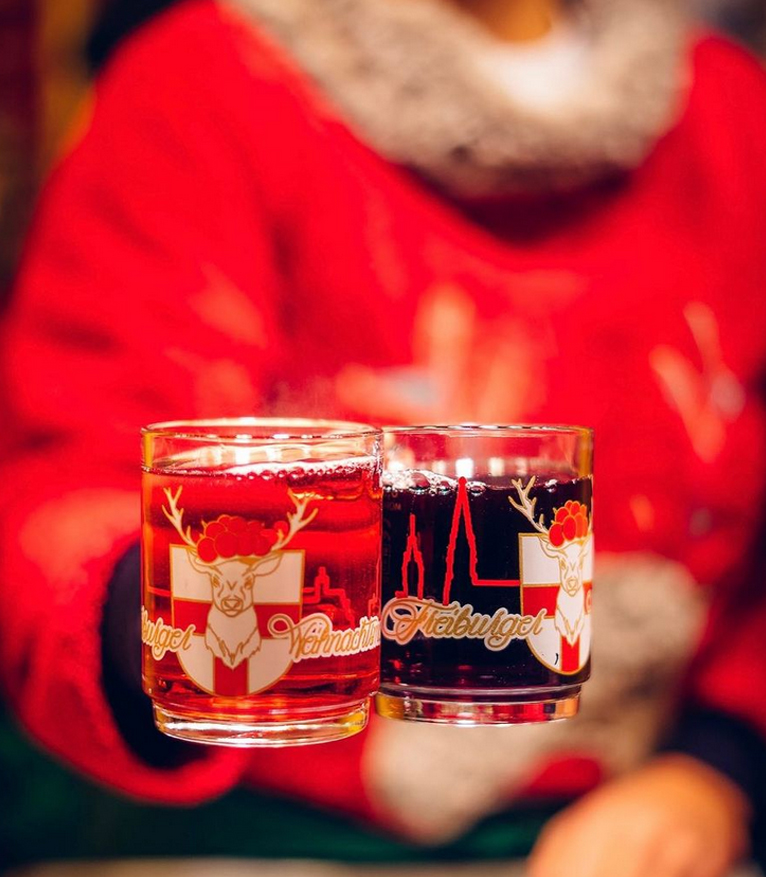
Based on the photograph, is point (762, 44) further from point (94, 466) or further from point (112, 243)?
point (94, 466)

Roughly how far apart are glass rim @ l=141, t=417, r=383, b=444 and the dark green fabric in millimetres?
572

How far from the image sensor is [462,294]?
95cm

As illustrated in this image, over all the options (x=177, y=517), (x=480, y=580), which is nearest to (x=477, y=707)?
(x=480, y=580)

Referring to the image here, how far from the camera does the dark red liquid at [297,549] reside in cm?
50

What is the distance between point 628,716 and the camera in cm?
106

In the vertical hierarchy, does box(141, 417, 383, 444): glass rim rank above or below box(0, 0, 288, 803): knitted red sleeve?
below

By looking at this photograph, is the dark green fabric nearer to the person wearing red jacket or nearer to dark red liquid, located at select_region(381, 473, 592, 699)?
the person wearing red jacket

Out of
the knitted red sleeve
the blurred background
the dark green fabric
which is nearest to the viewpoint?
the knitted red sleeve

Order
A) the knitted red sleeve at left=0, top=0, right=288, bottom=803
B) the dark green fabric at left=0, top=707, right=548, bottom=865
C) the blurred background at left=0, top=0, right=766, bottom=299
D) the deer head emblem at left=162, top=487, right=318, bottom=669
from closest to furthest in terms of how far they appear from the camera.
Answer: the deer head emblem at left=162, top=487, right=318, bottom=669 < the knitted red sleeve at left=0, top=0, right=288, bottom=803 < the dark green fabric at left=0, top=707, right=548, bottom=865 < the blurred background at left=0, top=0, right=766, bottom=299

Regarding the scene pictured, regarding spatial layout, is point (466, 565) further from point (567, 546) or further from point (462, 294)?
point (462, 294)

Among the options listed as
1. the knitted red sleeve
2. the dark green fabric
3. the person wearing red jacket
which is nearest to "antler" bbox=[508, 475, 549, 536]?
the knitted red sleeve

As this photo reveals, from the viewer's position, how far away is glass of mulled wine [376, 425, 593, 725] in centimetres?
54

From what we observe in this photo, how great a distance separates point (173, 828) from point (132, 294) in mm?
573

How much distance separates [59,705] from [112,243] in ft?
1.42
